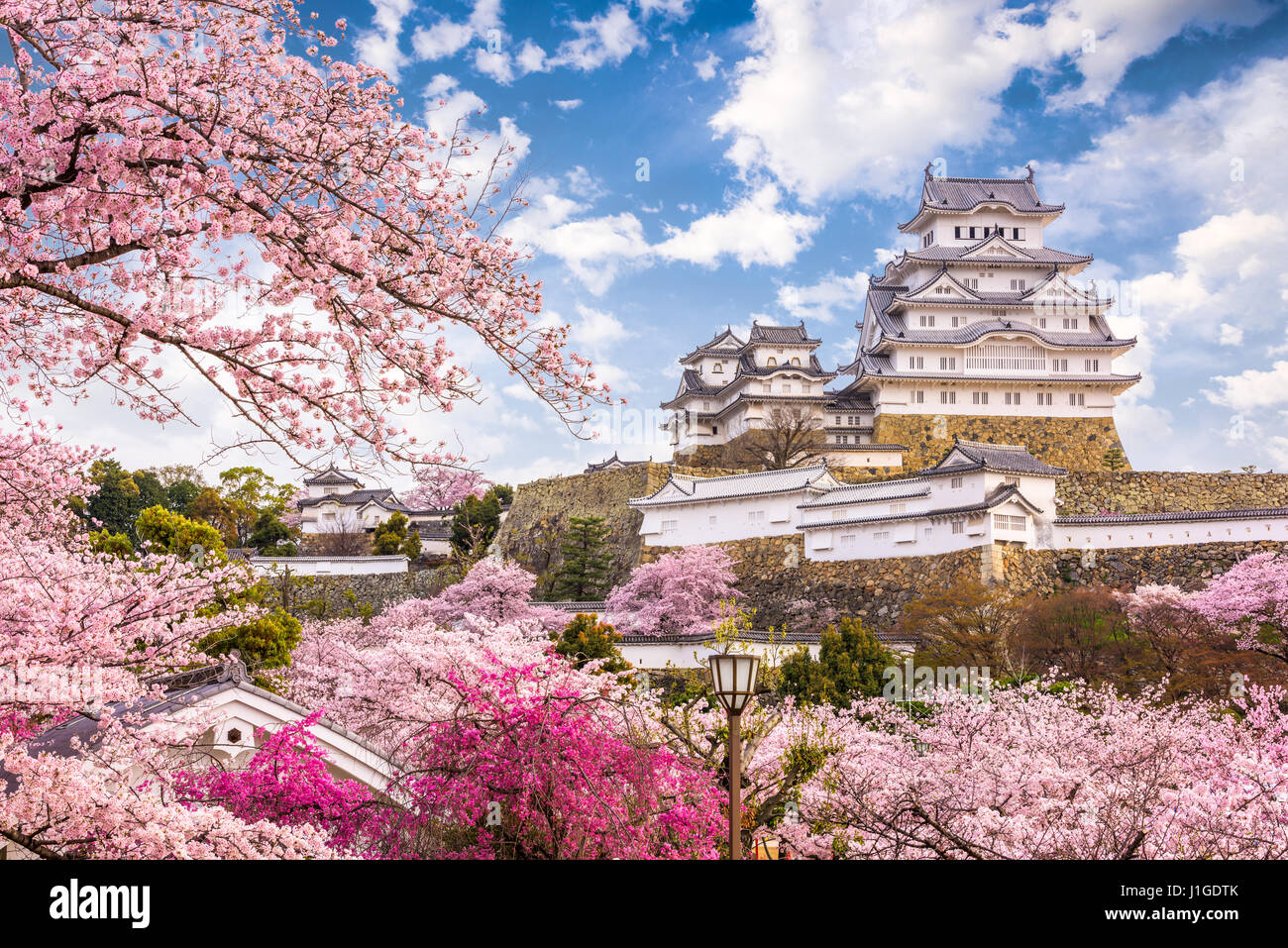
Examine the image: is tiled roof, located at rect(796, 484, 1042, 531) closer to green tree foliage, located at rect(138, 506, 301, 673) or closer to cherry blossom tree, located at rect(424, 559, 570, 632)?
cherry blossom tree, located at rect(424, 559, 570, 632)

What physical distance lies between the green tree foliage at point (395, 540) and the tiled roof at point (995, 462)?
1874cm

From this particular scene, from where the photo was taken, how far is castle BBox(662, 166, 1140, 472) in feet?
109

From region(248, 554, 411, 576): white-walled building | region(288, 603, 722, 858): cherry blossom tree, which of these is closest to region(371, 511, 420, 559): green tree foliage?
region(248, 554, 411, 576): white-walled building

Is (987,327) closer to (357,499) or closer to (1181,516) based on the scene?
(1181,516)

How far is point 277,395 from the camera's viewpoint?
5543 mm

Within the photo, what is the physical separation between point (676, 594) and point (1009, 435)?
14.0 meters

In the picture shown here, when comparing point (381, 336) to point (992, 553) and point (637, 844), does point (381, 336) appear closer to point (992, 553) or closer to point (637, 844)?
point (637, 844)

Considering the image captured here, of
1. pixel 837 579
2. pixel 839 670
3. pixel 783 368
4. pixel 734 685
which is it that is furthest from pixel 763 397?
pixel 734 685

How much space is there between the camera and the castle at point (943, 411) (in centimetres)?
2441

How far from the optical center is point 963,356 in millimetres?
33875

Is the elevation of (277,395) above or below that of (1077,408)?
below

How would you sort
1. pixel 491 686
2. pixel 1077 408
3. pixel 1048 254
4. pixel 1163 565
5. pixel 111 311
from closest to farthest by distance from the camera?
pixel 111 311 < pixel 491 686 < pixel 1163 565 < pixel 1077 408 < pixel 1048 254

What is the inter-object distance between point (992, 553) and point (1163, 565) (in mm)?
3796
